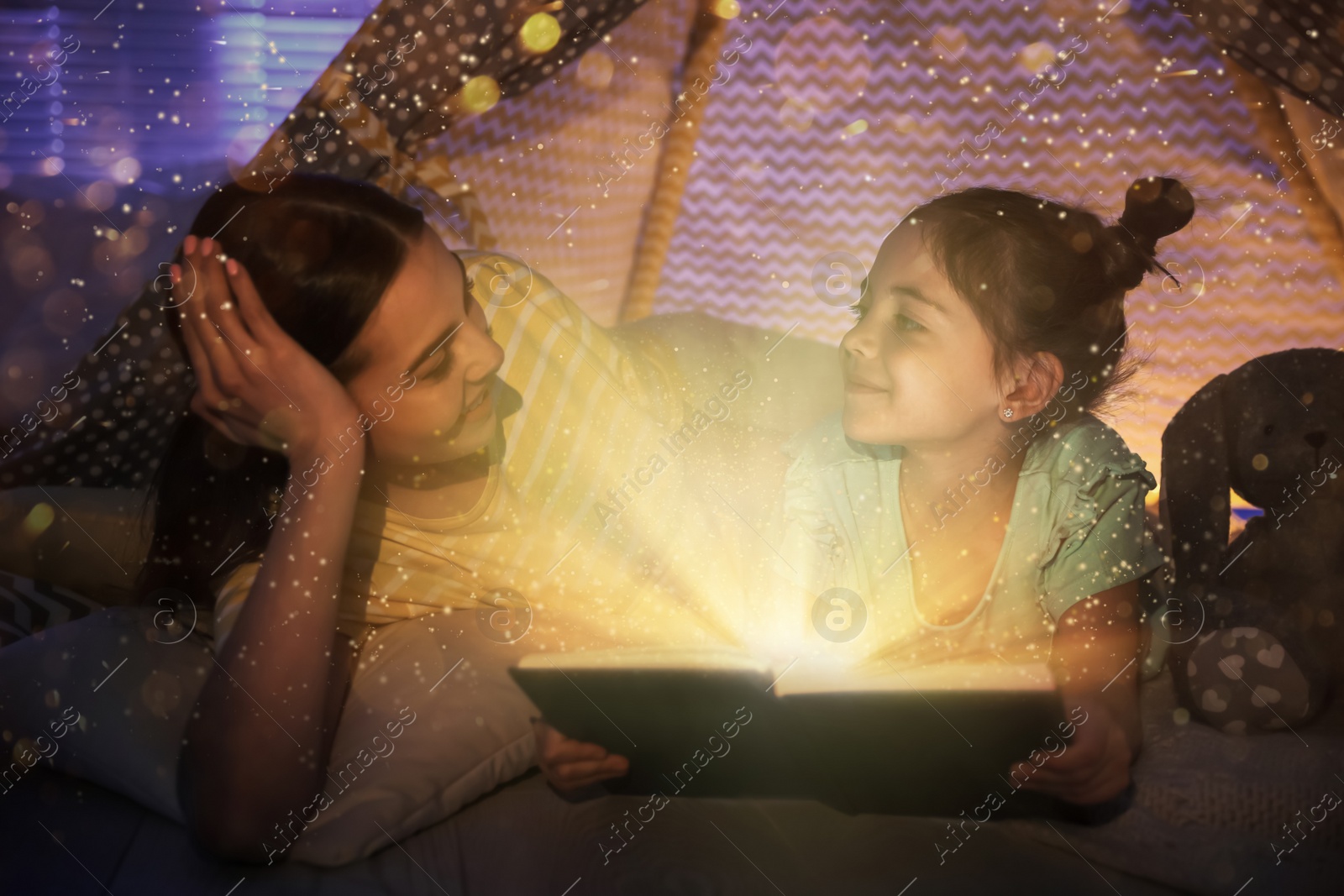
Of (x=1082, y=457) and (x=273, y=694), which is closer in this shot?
(x=273, y=694)

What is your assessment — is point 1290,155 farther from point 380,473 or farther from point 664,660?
point 380,473

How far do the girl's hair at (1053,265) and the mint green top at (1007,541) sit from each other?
0.07 meters

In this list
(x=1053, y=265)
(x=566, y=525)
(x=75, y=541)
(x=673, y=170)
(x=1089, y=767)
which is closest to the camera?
(x=1089, y=767)

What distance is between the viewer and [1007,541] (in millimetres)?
833

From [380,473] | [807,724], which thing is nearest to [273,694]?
[380,473]

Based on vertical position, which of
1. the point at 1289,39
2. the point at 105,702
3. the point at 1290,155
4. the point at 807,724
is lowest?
the point at 105,702

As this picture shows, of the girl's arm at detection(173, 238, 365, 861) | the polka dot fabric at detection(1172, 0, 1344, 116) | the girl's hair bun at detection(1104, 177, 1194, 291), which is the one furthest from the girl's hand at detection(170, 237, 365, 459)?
the polka dot fabric at detection(1172, 0, 1344, 116)

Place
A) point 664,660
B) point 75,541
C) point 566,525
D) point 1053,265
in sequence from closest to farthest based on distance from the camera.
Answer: point 664,660, point 1053,265, point 566,525, point 75,541

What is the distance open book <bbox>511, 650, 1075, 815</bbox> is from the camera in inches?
24.2

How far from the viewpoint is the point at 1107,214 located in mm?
925

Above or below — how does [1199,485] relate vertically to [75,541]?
above

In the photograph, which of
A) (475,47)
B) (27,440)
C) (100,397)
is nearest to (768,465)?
(475,47)

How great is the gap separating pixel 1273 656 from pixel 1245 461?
22cm

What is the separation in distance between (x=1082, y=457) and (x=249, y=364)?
2.51 feet
